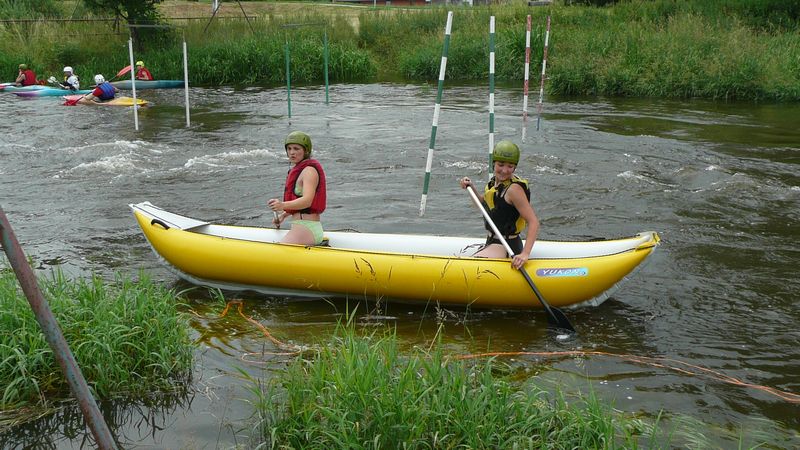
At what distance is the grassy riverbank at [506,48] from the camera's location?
16.5 meters

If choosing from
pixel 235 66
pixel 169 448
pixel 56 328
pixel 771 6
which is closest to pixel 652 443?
pixel 169 448

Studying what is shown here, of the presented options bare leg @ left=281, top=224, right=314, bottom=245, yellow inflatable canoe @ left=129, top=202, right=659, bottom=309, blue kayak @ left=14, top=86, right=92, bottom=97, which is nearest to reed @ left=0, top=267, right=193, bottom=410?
yellow inflatable canoe @ left=129, top=202, right=659, bottom=309

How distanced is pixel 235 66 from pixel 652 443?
19674 millimetres

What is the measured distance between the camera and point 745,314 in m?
5.80

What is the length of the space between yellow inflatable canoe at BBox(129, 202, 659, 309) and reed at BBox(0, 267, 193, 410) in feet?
4.18

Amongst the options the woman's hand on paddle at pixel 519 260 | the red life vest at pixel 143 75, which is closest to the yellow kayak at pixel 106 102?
the red life vest at pixel 143 75

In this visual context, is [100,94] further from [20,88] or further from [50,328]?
[50,328]

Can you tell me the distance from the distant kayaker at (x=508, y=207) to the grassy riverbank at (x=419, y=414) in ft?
6.38

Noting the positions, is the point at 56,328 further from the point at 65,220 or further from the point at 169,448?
the point at 65,220

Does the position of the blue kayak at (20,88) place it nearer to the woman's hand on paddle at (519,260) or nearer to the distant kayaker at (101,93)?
the distant kayaker at (101,93)

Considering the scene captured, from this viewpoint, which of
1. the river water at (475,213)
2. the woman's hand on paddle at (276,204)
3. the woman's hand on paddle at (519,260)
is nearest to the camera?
the river water at (475,213)

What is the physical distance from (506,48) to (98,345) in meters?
18.2

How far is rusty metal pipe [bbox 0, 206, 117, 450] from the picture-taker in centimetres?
271

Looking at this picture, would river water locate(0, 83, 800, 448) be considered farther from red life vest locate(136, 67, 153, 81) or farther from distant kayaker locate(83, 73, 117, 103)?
red life vest locate(136, 67, 153, 81)
